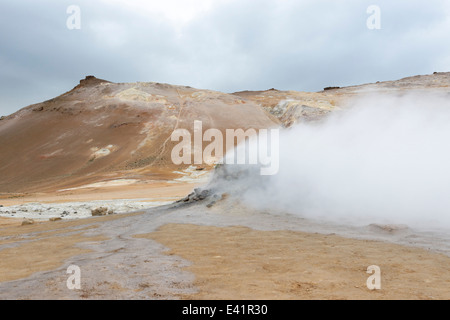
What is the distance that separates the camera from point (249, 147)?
50.1 feet

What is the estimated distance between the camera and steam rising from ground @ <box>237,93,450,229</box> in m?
9.84

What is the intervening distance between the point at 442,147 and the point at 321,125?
5136mm

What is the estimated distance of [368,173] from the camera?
1152 cm

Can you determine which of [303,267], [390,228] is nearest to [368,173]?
[390,228]

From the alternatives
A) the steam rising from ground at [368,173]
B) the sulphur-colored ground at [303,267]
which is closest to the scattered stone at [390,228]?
the steam rising from ground at [368,173]

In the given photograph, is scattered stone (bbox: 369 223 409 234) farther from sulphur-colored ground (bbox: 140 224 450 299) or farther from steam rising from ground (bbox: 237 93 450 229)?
sulphur-colored ground (bbox: 140 224 450 299)

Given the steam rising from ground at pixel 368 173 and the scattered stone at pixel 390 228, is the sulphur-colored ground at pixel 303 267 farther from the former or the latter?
the steam rising from ground at pixel 368 173

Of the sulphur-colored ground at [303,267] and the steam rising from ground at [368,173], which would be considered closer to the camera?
the sulphur-colored ground at [303,267]

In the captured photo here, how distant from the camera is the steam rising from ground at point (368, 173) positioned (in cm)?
984

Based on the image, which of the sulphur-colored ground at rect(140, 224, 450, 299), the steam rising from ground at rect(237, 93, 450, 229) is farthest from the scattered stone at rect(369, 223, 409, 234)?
the sulphur-colored ground at rect(140, 224, 450, 299)

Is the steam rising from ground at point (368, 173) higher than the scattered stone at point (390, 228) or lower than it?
higher

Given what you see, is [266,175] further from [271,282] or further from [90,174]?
[90,174]

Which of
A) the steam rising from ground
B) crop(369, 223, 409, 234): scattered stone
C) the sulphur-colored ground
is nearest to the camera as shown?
the sulphur-colored ground
